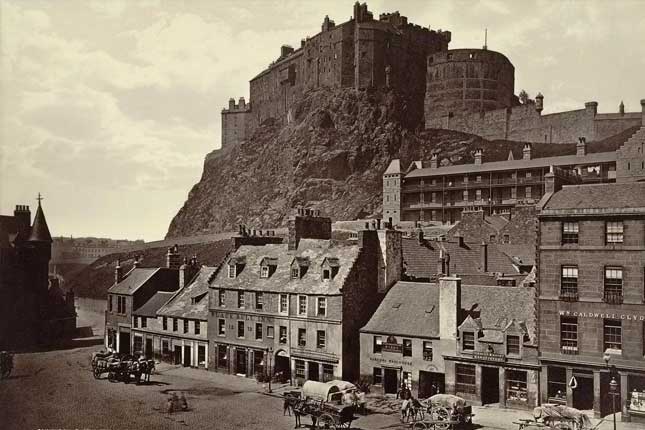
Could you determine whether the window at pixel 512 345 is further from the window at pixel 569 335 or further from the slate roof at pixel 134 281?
the slate roof at pixel 134 281

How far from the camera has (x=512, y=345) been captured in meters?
32.8

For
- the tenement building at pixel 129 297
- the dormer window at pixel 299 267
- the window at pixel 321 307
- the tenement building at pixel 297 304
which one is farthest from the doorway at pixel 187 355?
the window at pixel 321 307

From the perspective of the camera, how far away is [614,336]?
2998 cm

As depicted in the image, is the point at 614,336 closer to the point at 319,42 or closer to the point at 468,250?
the point at 468,250

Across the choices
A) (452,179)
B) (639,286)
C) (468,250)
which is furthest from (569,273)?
(452,179)

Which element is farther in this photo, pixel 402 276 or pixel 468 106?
pixel 468 106

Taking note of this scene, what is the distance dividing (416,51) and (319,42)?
20138mm

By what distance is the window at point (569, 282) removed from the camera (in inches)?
1230

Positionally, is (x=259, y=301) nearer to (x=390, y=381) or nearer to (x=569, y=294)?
(x=390, y=381)

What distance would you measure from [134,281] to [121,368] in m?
15.7

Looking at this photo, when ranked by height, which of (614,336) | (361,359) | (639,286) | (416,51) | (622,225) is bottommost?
(361,359)

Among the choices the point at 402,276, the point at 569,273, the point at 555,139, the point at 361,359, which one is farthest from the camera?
the point at 555,139

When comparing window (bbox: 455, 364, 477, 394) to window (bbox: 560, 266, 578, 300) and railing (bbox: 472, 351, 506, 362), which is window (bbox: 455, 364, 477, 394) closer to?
railing (bbox: 472, 351, 506, 362)

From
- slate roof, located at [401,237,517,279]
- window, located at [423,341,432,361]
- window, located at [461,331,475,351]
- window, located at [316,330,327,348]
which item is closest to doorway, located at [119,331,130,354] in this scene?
window, located at [316,330,327,348]
